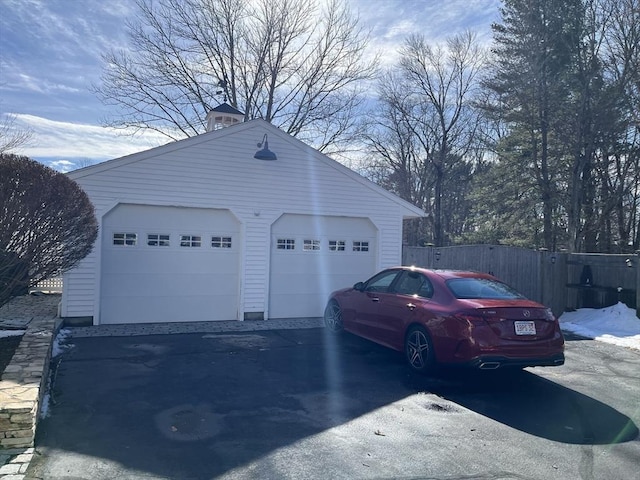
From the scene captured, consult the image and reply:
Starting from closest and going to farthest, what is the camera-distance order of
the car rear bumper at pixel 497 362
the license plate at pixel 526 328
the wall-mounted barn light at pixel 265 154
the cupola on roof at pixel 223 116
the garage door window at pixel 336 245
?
the car rear bumper at pixel 497 362
the license plate at pixel 526 328
the wall-mounted barn light at pixel 265 154
the garage door window at pixel 336 245
the cupola on roof at pixel 223 116

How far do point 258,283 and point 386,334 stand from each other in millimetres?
4243

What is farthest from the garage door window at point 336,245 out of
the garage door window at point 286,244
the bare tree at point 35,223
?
the bare tree at point 35,223

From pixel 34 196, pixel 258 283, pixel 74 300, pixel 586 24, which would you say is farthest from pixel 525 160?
pixel 34 196

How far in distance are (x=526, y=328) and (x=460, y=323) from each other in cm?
79

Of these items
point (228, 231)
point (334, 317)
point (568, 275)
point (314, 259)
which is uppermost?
point (228, 231)

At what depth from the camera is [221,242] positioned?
36.0 ft

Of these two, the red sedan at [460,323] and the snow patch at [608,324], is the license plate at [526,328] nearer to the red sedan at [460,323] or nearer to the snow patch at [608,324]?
the red sedan at [460,323]

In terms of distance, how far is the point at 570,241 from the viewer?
2031 centimetres

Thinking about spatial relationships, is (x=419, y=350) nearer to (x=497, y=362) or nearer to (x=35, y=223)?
(x=497, y=362)

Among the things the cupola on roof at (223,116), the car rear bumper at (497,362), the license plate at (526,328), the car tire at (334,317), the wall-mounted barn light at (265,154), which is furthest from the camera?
the cupola on roof at (223,116)

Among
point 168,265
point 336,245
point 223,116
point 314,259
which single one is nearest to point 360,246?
point 336,245

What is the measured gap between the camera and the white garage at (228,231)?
10.0 m

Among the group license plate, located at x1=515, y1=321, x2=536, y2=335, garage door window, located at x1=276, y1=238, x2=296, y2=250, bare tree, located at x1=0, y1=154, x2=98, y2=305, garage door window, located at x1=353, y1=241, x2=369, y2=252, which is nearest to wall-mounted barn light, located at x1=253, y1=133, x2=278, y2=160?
garage door window, located at x1=276, y1=238, x2=296, y2=250

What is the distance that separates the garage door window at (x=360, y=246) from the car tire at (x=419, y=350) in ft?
17.5
